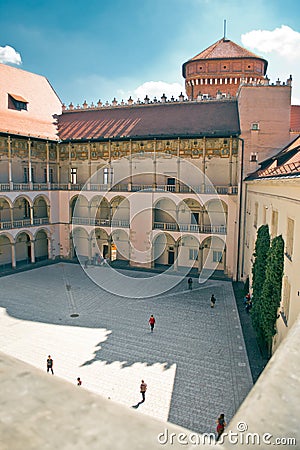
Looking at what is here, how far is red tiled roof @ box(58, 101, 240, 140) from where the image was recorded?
31766 mm

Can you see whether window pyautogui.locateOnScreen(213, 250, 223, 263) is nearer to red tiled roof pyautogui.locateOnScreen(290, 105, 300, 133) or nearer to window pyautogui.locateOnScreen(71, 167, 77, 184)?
red tiled roof pyautogui.locateOnScreen(290, 105, 300, 133)

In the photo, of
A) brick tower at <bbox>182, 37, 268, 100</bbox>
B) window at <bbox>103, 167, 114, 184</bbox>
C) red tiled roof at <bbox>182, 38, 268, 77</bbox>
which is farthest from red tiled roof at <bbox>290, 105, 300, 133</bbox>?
window at <bbox>103, 167, 114, 184</bbox>

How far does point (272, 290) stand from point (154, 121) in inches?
926

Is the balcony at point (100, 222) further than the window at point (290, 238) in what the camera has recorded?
Yes

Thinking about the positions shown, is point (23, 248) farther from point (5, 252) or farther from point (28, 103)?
point (28, 103)

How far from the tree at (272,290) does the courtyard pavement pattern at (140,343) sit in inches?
89.6

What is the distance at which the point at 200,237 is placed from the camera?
1219 inches

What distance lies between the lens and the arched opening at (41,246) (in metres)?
36.0

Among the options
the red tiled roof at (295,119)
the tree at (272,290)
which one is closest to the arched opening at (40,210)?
the red tiled roof at (295,119)

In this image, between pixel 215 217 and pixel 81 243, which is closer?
pixel 215 217

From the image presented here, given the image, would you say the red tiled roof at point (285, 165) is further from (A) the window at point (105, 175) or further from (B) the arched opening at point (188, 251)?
(A) the window at point (105, 175)

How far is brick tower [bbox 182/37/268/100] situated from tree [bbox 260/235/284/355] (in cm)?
2734

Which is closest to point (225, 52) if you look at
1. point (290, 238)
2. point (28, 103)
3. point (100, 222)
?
point (28, 103)

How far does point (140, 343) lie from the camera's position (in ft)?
60.0
